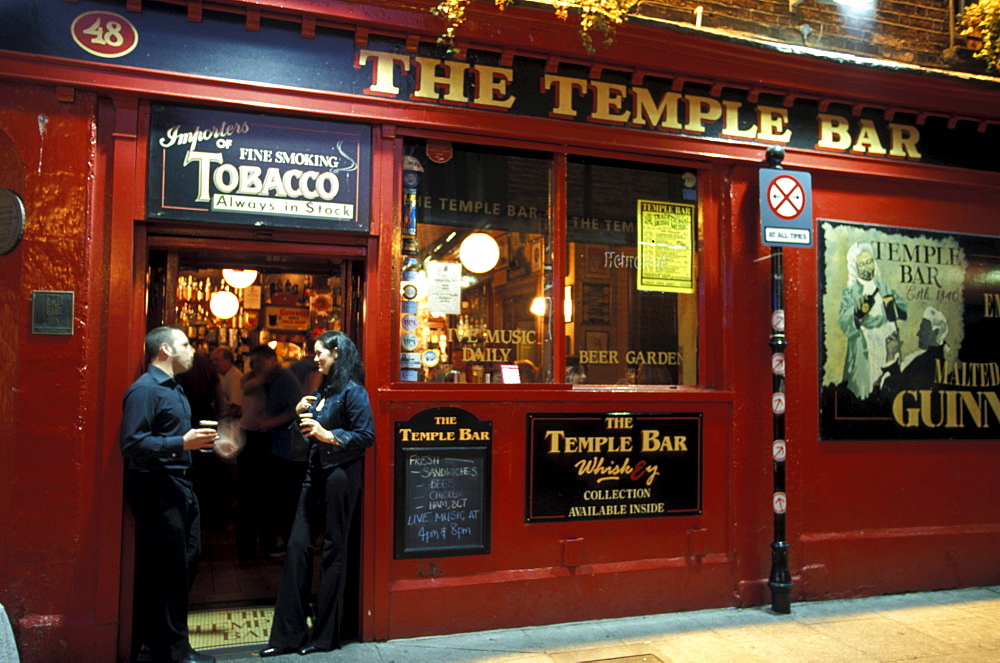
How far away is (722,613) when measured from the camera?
20.2 ft

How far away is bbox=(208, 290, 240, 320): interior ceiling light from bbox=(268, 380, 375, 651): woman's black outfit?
2476 millimetres

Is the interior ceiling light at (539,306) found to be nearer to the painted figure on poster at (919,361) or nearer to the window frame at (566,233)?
the window frame at (566,233)

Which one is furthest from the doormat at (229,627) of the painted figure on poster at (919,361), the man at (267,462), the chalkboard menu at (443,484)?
the painted figure on poster at (919,361)

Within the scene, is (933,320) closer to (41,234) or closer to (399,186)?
(399,186)

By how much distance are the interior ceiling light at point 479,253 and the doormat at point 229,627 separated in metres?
3.10

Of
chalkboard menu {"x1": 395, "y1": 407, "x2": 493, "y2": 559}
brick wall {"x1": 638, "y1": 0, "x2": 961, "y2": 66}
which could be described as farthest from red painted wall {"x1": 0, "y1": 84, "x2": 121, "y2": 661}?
brick wall {"x1": 638, "y1": 0, "x2": 961, "y2": 66}

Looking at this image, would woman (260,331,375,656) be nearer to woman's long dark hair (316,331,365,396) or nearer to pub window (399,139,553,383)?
woman's long dark hair (316,331,365,396)

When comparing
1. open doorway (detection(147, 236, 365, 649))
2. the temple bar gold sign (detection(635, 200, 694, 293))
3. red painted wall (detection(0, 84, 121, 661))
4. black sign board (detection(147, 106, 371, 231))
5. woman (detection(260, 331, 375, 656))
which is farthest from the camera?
the temple bar gold sign (detection(635, 200, 694, 293))

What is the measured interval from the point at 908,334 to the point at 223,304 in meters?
6.46

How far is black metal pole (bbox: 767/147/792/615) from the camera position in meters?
6.20

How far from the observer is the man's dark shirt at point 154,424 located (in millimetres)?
4551

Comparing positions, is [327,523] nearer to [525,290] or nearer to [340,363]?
[340,363]

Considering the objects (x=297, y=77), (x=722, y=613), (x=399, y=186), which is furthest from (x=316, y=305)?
(x=722, y=613)

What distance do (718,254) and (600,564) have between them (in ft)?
9.32
